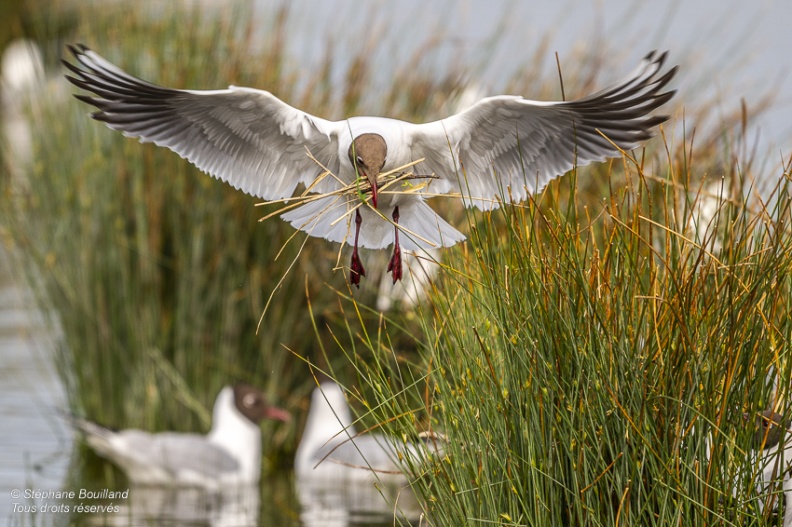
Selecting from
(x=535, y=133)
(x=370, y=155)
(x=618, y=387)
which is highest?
(x=535, y=133)

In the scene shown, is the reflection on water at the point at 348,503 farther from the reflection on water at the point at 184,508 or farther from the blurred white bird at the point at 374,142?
the blurred white bird at the point at 374,142

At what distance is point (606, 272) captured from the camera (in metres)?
3.58

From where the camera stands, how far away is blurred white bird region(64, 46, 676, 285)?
4.53 metres

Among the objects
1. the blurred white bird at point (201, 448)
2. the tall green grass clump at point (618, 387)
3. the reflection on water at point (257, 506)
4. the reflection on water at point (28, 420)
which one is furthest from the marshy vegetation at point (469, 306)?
the reflection on water at point (257, 506)

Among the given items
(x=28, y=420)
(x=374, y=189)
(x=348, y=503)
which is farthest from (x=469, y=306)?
(x=28, y=420)

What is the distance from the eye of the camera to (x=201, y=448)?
24.3 ft

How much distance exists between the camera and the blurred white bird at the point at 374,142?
4.53m

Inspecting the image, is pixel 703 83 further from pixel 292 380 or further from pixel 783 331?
pixel 783 331

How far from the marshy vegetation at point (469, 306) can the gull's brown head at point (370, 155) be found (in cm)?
40

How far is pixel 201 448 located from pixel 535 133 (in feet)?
11.1

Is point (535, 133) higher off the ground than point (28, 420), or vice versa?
point (535, 133)

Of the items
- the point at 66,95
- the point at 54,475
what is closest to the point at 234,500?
the point at 54,475

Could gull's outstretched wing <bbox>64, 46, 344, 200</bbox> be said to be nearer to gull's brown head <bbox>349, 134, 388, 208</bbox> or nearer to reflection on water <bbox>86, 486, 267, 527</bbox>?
gull's brown head <bbox>349, 134, 388, 208</bbox>

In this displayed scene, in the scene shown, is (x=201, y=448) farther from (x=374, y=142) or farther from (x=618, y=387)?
(x=618, y=387)
